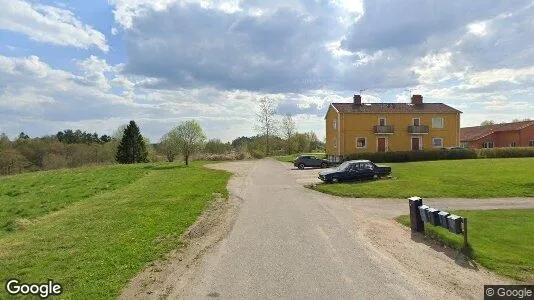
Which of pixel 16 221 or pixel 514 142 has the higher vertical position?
pixel 514 142

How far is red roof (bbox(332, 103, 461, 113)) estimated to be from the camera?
55.2 metres

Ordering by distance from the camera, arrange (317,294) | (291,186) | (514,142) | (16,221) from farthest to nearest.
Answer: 1. (514,142)
2. (291,186)
3. (16,221)
4. (317,294)

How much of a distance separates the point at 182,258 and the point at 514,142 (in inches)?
2518

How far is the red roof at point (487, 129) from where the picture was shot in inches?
2412

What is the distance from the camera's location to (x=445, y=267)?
9.16 m

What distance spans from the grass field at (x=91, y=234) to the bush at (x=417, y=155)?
25741mm

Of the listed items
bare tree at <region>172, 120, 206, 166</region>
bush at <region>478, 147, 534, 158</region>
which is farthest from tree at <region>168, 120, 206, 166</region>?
bush at <region>478, 147, 534, 158</region>

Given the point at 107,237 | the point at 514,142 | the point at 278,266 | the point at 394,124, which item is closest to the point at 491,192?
the point at 278,266

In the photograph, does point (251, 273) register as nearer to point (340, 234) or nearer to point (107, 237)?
point (340, 234)

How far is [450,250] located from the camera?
417 inches

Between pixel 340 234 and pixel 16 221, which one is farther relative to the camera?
pixel 16 221

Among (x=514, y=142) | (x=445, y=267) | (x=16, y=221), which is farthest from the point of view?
(x=514, y=142)

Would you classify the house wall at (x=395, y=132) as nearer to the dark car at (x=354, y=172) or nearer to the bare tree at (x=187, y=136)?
the bare tree at (x=187, y=136)

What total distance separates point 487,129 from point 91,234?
7028cm
